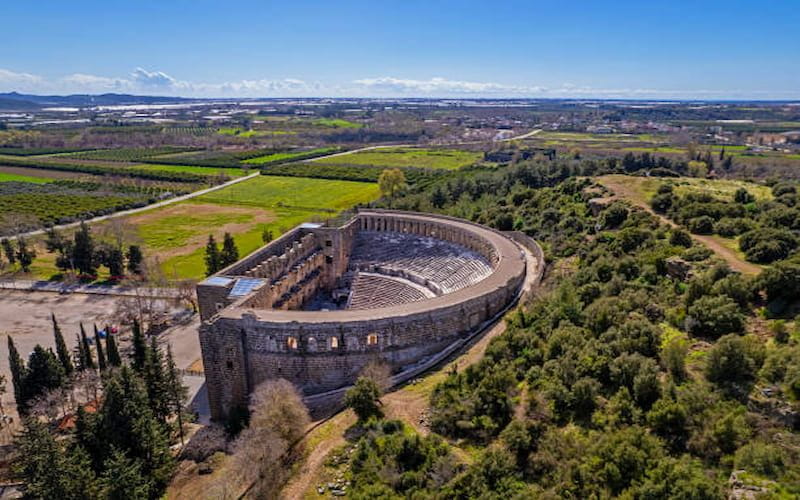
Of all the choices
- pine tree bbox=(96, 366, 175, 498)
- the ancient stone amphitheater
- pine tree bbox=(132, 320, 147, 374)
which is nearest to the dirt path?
the ancient stone amphitheater

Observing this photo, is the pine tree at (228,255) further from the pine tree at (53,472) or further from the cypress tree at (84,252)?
the pine tree at (53,472)

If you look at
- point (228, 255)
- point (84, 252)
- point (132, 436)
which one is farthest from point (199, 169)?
point (132, 436)

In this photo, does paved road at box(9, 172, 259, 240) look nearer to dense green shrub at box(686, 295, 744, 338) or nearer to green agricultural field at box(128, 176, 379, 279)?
green agricultural field at box(128, 176, 379, 279)

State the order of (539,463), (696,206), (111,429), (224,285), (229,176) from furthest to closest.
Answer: (229,176), (696,206), (224,285), (111,429), (539,463)

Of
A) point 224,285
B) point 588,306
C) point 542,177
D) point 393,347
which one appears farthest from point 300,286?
point 542,177

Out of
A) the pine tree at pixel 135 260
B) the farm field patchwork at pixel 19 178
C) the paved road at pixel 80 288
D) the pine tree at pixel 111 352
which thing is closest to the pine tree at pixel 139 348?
the pine tree at pixel 111 352

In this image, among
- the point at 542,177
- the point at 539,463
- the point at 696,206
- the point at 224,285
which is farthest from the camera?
the point at 542,177

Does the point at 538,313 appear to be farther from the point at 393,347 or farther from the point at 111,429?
the point at 111,429
